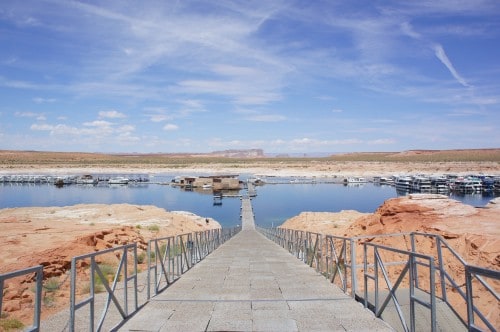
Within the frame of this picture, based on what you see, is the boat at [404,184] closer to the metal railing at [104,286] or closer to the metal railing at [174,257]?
the metal railing at [174,257]

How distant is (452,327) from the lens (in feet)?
29.6

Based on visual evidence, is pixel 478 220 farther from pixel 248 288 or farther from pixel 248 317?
pixel 248 317

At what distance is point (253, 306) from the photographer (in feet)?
24.3

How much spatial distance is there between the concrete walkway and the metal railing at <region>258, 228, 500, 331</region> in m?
0.52

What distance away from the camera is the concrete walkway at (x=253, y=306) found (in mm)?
6359

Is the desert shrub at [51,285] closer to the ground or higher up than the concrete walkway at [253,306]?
closer to the ground

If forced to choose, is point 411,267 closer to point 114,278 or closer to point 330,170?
point 114,278

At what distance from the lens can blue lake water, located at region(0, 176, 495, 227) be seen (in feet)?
205

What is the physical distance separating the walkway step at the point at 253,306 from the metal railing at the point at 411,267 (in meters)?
0.53

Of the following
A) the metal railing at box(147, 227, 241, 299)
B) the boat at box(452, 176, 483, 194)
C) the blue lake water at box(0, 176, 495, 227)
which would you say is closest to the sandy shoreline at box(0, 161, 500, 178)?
the blue lake water at box(0, 176, 495, 227)

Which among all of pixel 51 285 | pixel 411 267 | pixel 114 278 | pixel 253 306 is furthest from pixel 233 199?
pixel 411 267

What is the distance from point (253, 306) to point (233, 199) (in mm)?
74260

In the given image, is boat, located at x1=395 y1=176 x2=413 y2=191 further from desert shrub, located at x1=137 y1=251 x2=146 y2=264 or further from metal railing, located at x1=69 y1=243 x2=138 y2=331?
metal railing, located at x1=69 y1=243 x2=138 y2=331

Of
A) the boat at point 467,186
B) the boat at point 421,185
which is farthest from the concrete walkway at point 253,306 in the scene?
the boat at point 467,186
